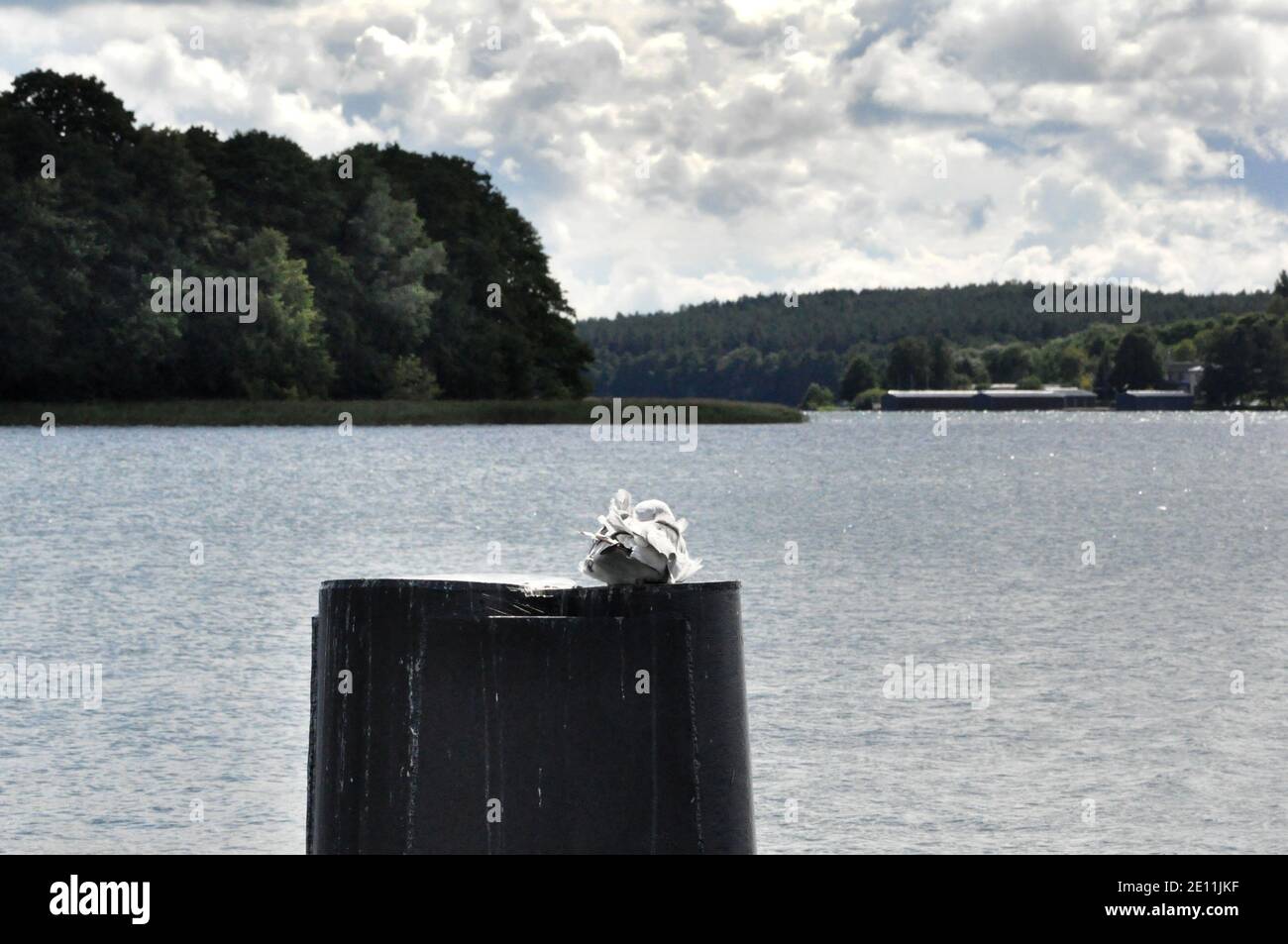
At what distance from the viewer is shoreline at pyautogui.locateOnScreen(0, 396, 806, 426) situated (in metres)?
104

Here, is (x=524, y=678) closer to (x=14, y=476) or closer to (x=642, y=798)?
(x=642, y=798)

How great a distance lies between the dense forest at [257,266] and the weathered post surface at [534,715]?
93949 mm

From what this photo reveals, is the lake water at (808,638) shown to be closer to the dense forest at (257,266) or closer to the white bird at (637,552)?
the white bird at (637,552)

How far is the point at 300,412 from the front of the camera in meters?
111

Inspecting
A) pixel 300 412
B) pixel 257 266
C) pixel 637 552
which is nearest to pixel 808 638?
pixel 637 552

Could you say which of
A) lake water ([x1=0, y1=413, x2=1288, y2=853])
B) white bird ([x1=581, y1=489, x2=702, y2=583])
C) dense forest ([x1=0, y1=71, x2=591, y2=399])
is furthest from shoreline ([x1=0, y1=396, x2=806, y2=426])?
white bird ([x1=581, y1=489, x2=702, y2=583])

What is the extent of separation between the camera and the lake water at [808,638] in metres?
14.8

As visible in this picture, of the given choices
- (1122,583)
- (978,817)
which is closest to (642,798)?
(978,817)

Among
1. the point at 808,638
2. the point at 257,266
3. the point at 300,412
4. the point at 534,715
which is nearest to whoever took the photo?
the point at 534,715

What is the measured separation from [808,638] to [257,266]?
84862mm

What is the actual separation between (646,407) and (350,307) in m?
36.6

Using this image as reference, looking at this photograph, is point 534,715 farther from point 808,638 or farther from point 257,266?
point 257,266

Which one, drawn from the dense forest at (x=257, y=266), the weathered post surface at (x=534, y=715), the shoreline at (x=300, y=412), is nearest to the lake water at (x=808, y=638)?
the weathered post surface at (x=534, y=715)

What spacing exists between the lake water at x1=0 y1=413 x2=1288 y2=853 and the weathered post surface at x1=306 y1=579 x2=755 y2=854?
779 centimetres
